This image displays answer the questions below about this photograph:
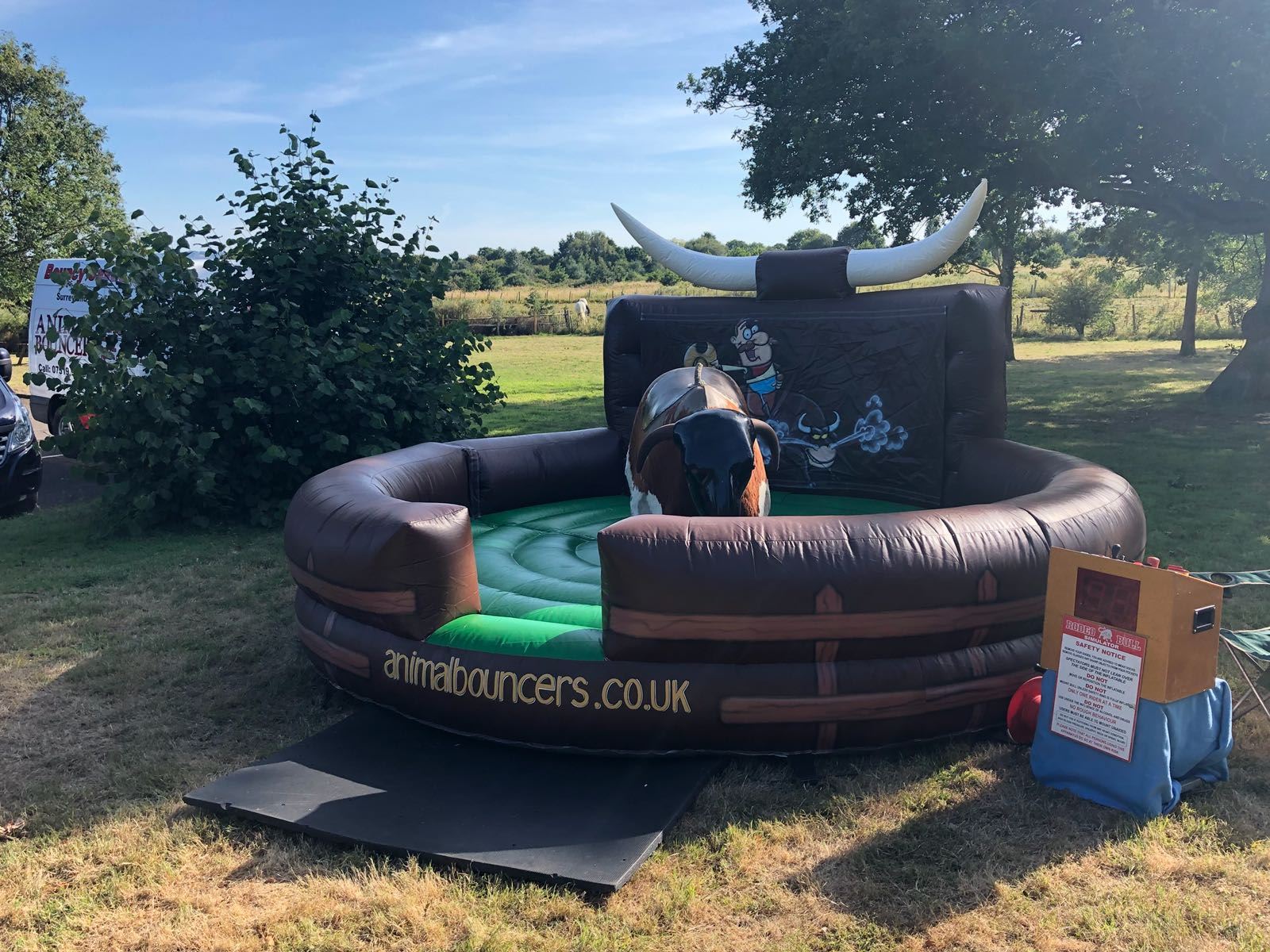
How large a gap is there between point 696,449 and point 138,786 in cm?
290

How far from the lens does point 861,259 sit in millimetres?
7535

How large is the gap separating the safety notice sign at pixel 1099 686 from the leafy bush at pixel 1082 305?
31615mm

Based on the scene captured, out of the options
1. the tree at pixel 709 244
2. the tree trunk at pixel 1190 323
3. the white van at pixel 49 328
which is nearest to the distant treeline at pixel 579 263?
the tree at pixel 709 244

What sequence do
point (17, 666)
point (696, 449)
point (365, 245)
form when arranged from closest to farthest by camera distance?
1. point (696, 449)
2. point (17, 666)
3. point (365, 245)

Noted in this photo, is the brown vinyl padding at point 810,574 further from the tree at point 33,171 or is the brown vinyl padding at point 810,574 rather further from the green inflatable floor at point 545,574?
the tree at point 33,171

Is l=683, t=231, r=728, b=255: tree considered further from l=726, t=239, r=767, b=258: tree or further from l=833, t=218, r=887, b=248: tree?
l=833, t=218, r=887, b=248: tree

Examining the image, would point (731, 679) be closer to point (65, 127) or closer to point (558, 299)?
point (65, 127)

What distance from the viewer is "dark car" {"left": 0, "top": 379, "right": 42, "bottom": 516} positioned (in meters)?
8.79

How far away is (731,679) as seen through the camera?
398 cm

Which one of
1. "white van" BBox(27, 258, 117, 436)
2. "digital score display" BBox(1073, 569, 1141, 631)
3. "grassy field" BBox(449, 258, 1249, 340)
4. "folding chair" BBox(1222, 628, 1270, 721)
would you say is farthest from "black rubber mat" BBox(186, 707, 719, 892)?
"grassy field" BBox(449, 258, 1249, 340)

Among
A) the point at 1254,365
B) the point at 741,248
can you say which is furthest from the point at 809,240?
the point at 1254,365

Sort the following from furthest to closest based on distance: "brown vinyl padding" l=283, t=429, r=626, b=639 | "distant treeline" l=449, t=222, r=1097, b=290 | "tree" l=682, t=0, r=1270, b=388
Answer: "distant treeline" l=449, t=222, r=1097, b=290, "tree" l=682, t=0, r=1270, b=388, "brown vinyl padding" l=283, t=429, r=626, b=639

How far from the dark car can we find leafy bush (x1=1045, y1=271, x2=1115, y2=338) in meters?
31.2

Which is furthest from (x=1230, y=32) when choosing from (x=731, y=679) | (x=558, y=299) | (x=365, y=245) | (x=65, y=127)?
(x=558, y=299)
